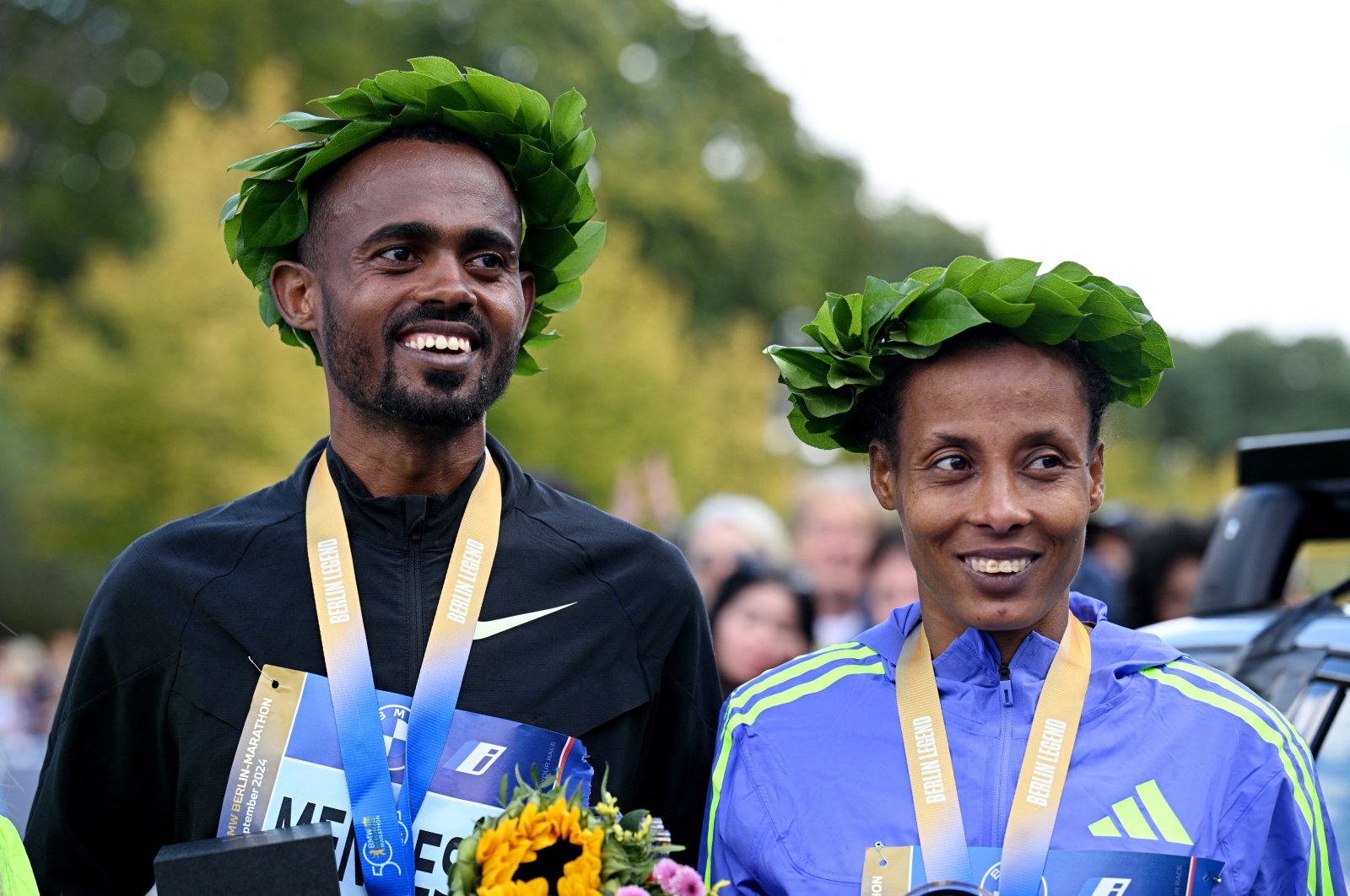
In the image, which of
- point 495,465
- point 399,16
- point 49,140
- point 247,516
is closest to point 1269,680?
point 495,465

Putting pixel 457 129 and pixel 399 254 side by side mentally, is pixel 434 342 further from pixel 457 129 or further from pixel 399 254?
pixel 457 129

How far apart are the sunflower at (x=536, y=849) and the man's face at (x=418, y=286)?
3.32 ft

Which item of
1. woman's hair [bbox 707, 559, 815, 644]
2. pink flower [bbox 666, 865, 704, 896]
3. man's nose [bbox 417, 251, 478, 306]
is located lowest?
pink flower [bbox 666, 865, 704, 896]

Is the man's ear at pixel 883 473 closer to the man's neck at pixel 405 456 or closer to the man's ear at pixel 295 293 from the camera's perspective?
the man's neck at pixel 405 456

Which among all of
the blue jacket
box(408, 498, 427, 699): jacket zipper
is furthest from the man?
the blue jacket

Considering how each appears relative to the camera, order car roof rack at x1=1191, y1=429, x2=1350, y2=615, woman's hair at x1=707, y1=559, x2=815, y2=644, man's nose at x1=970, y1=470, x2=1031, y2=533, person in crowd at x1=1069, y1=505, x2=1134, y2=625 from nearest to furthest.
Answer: man's nose at x1=970, y1=470, x2=1031, y2=533 → car roof rack at x1=1191, y1=429, x2=1350, y2=615 → woman's hair at x1=707, y1=559, x2=815, y2=644 → person in crowd at x1=1069, y1=505, x2=1134, y2=625

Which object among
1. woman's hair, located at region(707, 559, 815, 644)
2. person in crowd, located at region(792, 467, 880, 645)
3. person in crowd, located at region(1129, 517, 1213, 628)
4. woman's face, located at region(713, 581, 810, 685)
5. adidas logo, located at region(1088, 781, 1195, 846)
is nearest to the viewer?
adidas logo, located at region(1088, 781, 1195, 846)

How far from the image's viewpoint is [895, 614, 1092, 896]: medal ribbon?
2.66 metres

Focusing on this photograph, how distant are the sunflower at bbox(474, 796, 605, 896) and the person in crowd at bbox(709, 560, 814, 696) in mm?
3394

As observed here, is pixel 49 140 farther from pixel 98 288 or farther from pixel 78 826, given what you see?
pixel 78 826

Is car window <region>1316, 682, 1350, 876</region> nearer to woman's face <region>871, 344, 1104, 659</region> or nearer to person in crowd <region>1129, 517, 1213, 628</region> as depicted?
woman's face <region>871, 344, 1104, 659</region>

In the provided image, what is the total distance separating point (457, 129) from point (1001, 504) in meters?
1.46

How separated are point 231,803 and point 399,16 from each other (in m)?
32.7

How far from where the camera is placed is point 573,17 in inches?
1404
